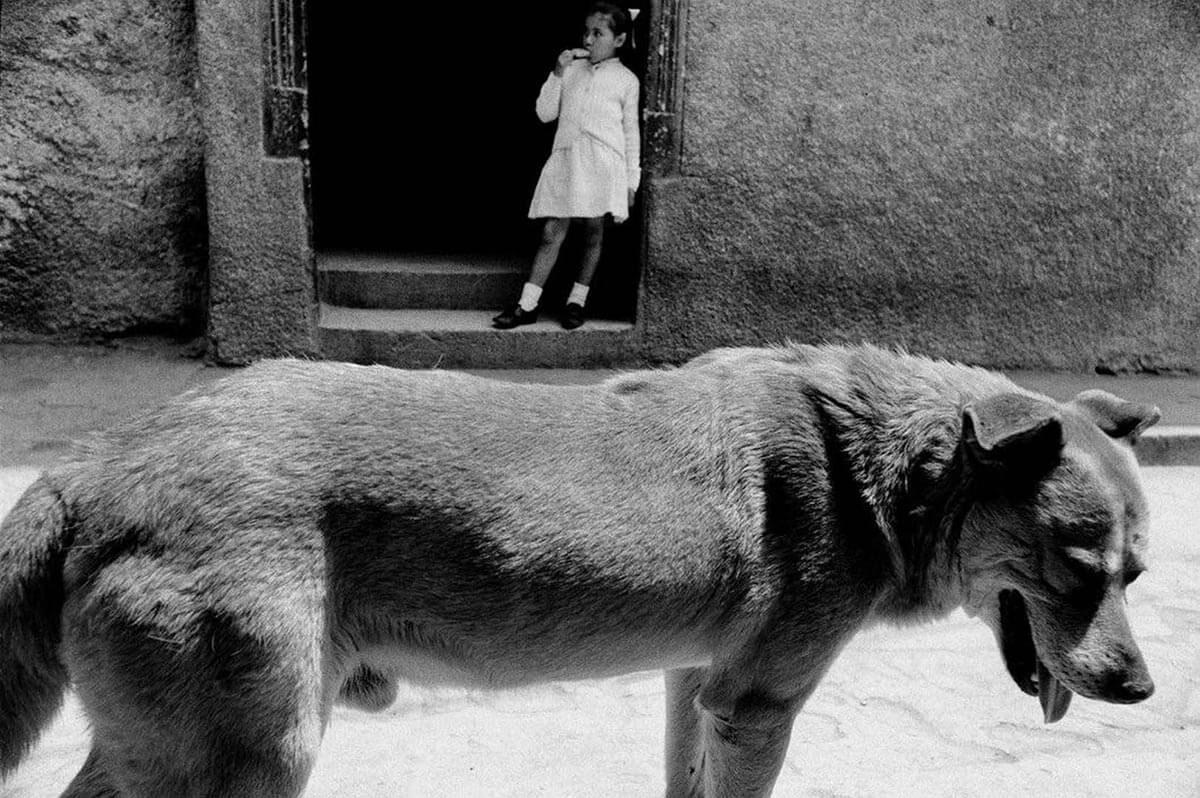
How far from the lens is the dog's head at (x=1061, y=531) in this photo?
285 centimetres

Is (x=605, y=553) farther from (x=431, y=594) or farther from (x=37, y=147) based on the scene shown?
(x=37, y=147)

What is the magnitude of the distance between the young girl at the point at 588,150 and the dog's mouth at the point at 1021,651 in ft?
17.2

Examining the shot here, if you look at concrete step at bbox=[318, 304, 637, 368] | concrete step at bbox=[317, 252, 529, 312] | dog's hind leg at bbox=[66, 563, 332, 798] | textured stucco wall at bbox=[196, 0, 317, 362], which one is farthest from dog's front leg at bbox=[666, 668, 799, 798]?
concrete step at bbox=[317, 252, 529, 312]

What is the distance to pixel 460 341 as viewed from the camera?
789cm

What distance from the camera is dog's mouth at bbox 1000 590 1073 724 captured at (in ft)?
9.96

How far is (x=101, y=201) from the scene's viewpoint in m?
7.69

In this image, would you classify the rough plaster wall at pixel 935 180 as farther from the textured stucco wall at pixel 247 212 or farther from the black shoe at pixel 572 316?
the textured stucco wall at pixel 247 212

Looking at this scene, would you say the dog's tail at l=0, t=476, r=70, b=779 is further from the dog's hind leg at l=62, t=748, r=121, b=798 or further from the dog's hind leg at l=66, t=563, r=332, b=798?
the dog's hind leg at l=62, t=748, r=121, b=798

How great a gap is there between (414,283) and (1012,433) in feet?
20.0

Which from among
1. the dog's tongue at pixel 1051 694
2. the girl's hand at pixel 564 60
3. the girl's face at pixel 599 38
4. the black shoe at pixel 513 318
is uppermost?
the girl's face at pixel 599 38

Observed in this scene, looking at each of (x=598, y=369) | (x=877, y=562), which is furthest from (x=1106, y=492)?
(x=598, y=369)

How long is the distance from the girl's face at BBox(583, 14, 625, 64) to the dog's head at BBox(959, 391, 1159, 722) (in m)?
5.42

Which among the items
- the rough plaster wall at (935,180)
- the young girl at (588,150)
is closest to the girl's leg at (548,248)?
the young girl at (588,150)

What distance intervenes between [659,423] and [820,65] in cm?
545
